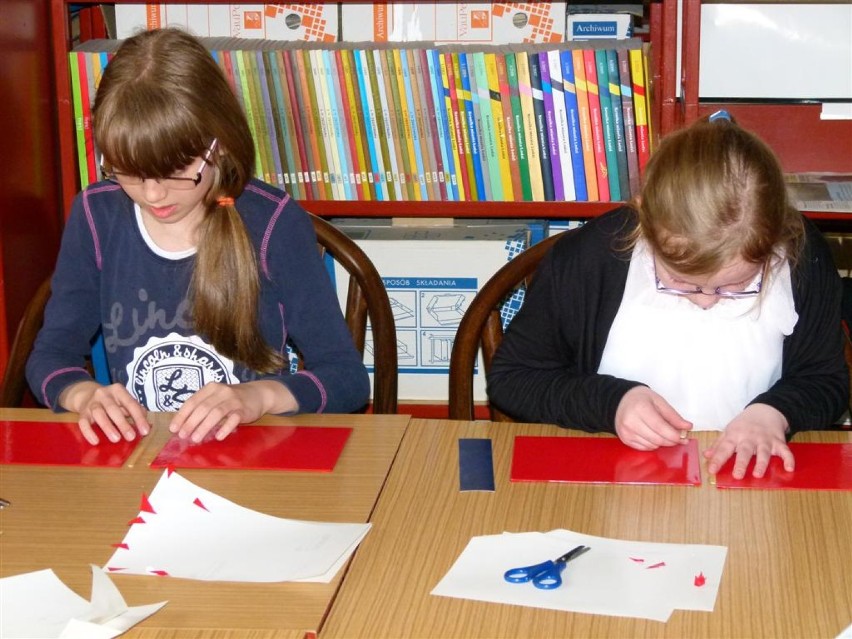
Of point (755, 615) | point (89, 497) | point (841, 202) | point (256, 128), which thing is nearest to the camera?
point (755, 615)

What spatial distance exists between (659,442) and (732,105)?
122 cm

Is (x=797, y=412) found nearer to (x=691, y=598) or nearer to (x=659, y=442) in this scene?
(x=659, y=442)

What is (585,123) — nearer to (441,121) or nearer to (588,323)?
(441,121)

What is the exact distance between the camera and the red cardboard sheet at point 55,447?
1.35m

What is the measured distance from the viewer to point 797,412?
1440 millimetres

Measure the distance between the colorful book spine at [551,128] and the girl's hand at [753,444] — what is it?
3.32 feet

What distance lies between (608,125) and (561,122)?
0.30 ft

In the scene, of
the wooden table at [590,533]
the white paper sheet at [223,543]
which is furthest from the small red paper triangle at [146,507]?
the wooden table at [590,533]

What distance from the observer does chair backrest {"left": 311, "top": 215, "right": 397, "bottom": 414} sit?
1.74 meters

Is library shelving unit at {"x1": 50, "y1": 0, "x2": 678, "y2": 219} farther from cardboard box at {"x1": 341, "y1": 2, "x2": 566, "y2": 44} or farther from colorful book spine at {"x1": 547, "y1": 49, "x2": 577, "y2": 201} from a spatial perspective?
cardboard box at {"x1": 341, "y1": 2, "x2": 566, "y2": 44}

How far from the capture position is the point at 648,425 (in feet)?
4.43

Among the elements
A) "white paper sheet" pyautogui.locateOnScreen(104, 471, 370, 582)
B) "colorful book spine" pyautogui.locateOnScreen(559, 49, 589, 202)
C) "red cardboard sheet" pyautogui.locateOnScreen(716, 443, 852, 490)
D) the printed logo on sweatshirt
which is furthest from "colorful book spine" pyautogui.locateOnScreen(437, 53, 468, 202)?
"white paper sheet" pyautogui.locateOnScreen(104, 471, 370, 582)

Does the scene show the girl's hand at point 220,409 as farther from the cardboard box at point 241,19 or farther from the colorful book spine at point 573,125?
the cardboard box at point 241,19

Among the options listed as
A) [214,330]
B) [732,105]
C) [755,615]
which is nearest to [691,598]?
[755,615]
